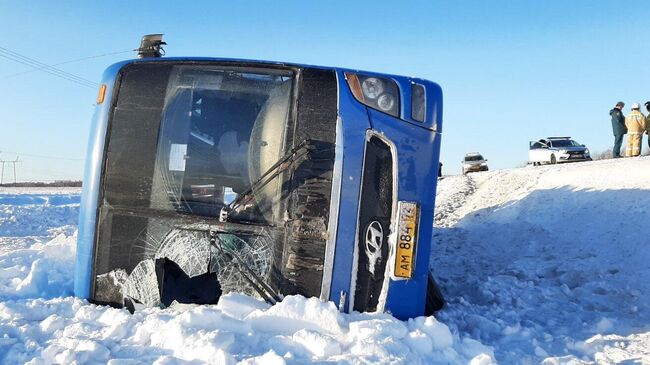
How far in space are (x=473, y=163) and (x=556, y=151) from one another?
Answer: 4901mm

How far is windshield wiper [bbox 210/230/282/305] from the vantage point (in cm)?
329

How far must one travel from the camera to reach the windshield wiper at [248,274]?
10.8 feet

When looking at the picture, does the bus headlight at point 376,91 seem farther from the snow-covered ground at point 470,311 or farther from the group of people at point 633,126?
the group of people at point 633,126

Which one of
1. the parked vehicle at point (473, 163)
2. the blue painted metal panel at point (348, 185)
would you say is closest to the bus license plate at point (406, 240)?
the blue painted metal panel at point (348, 185)

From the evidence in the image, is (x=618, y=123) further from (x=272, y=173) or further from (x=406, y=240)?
(x=272, y=173)

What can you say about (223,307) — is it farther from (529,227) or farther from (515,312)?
(529,227)

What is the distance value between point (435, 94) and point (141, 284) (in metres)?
2.26

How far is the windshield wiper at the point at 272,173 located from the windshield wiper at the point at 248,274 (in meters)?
0.14

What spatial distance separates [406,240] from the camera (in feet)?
11.1

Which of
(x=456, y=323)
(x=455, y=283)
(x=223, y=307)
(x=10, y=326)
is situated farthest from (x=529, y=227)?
(x=10, y=326)

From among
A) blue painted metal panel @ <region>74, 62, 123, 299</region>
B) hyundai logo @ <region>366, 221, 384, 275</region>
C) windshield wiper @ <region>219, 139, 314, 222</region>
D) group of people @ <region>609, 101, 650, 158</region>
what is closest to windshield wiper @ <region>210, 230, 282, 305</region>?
windshield wiper @ <region>219, 139, 314, 222</region>

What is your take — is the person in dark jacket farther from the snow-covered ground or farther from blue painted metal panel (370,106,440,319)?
blue painted metal panel (370,106,440,319)

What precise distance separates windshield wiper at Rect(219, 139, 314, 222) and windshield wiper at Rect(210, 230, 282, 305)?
0.14 m

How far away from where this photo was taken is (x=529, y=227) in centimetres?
785
